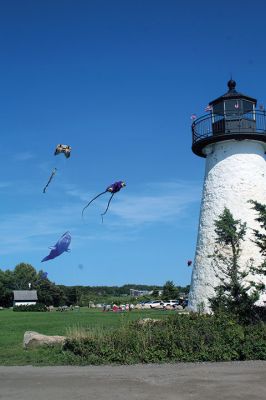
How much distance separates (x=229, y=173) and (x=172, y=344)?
48.5 feet

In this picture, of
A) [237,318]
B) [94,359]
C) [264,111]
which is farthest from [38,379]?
[264,111]

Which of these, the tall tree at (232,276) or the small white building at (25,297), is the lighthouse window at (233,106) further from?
the small white building at (25,297)

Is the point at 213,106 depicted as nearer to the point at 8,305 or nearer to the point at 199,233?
the point at 199,233

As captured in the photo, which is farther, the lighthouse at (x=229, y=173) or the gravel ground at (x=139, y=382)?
the lighthouse at (x=229, y=173)

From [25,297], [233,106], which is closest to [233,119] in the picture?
[233,106]

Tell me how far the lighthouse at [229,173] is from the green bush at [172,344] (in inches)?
455

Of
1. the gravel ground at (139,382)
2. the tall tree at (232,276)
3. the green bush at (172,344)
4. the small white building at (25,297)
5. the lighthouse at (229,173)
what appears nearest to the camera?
the gravel ground at (139,382)

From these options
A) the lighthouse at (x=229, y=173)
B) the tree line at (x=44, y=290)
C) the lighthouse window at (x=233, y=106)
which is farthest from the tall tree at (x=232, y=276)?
the tree line at (x=44, y=290)

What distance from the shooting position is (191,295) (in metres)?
26.2

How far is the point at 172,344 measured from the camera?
12914mm

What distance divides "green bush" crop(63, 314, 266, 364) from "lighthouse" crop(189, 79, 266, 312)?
37.9 feet

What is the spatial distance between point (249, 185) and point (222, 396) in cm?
1867

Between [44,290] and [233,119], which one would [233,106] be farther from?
[44,290]

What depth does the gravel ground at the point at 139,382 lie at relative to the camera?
8578mm
